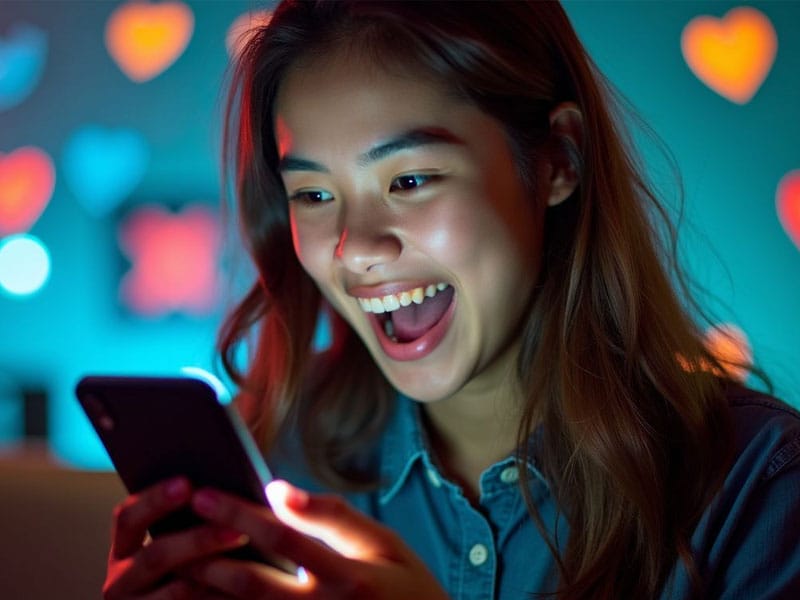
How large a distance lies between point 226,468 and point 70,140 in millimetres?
2044

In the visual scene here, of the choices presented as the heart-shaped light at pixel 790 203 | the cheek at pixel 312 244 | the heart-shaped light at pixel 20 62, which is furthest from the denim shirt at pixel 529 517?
the heart-shaped light at pixel 20 62

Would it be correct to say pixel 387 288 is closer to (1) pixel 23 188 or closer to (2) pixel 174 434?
→ (2) pixel 174 434

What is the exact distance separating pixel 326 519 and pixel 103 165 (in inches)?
79.9

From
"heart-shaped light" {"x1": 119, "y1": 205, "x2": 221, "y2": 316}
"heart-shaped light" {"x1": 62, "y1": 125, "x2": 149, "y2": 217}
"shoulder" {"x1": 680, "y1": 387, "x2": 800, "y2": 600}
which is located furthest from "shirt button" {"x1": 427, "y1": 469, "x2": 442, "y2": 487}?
"heart-shaped light" {"x1": 62, "y1": 125, "x2": 149, "y2": 217}

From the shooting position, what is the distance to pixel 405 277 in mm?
1155

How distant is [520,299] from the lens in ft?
3.93

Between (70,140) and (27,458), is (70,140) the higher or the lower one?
the higher one

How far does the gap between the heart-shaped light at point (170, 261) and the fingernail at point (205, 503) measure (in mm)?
1876

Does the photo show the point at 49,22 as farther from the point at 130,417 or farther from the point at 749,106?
the point at 130,417

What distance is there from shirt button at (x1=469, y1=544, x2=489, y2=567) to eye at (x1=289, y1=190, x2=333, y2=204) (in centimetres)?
45

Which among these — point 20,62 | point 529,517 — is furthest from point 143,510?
point 20,62

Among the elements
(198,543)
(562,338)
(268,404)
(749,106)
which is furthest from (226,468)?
(749,106)

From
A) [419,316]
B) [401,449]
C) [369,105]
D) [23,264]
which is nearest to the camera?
[369,105]

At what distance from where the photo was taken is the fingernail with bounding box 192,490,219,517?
0.76 m
